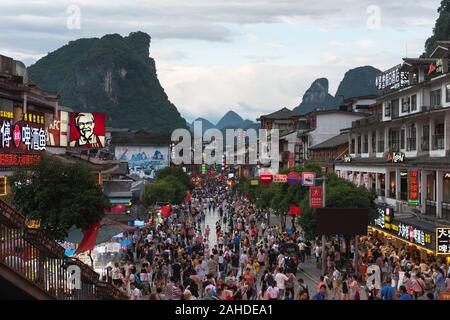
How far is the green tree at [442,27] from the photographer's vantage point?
367 feet

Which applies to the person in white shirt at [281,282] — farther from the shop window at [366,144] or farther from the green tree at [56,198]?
the shop window at [366,144]

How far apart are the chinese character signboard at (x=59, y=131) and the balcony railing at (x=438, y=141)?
30122 millimetres

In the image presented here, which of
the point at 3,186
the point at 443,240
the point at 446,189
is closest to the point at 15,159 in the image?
the point at 3,186

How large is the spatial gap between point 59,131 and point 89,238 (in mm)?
34539

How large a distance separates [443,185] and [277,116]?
304ft

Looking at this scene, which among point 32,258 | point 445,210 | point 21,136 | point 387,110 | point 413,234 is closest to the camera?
point 32,258

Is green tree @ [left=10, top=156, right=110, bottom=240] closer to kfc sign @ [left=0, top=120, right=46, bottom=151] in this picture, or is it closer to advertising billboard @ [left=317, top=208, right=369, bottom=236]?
kfc sign @ [left=0, top=120, right=46, bottom=151]

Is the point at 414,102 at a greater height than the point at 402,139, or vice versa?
the point at 414,102

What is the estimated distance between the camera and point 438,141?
4316 centimetres

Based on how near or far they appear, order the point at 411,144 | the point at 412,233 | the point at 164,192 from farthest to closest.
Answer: the point at 164,192, the point at 411,144, the point at 412,233

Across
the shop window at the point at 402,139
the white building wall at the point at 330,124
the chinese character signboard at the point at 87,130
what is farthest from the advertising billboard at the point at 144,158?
the shop window at the point at 402,139

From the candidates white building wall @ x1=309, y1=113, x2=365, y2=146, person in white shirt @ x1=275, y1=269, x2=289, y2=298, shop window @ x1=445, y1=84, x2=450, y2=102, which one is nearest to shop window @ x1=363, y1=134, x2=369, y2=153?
shop window @ x1=445, y1=84, x2=450, y2=102

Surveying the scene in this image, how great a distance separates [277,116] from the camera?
13375 cm

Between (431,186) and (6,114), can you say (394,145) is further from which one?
(6,114)
